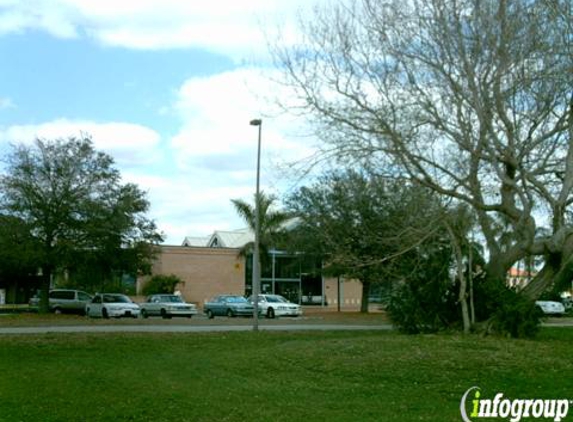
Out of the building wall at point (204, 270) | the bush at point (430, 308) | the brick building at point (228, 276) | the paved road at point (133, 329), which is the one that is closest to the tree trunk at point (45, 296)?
the paved road at point (133, 329)

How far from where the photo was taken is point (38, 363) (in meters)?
17.4

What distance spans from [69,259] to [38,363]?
22.9m

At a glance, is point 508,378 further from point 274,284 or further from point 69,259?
point 274,284

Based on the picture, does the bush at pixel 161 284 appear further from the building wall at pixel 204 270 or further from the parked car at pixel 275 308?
the parked car at pixel 275 308

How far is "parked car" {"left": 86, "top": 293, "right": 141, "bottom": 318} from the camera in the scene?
142 feet

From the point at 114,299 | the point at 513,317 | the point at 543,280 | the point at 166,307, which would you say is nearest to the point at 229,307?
the point at 166,307

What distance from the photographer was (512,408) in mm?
10977

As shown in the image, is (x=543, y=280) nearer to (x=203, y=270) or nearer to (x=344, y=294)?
(x=203, y=270)

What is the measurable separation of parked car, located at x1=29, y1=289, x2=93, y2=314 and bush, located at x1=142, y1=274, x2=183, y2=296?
11436mm

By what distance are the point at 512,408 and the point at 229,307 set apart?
38.3m

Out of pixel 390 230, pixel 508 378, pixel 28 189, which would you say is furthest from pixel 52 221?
pixel 508 378

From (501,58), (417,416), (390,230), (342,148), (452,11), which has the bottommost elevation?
(417,416)

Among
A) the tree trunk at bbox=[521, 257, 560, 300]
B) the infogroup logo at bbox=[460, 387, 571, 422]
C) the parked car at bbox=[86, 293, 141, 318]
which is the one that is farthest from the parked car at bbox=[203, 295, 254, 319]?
the infogroup logo at bbox=[460, 387, 571, 422]

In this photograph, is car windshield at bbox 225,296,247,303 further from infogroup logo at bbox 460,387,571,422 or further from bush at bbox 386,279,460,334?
infogroup logo at bbox 460,387,571,422
